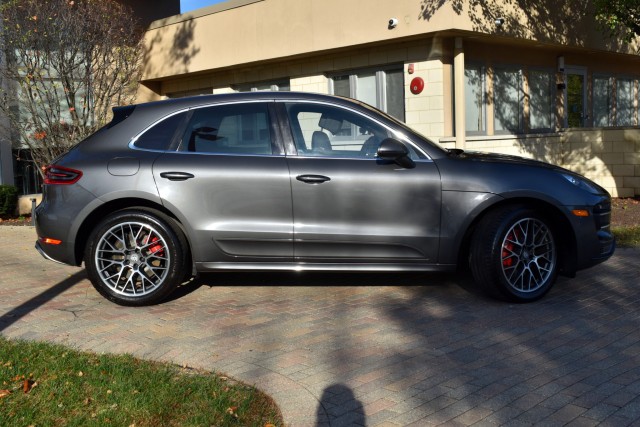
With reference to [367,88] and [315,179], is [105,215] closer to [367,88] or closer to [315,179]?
[315,179]

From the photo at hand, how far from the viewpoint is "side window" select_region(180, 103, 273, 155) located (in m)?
6.12

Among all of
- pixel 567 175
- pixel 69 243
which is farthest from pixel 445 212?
pixel 69 243

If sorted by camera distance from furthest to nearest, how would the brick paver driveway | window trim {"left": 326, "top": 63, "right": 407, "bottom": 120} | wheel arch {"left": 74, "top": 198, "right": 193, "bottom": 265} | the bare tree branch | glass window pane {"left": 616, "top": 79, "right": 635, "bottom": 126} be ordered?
glass window pane {"left": 616, "top": 79, "right": 635, "bottom": 126}
window trim {"left": 326, "top": 63, "right": 407, "bottom": 120}
the bare tree branch
wheel arch {"left": 74, "top": 198, "right": 193, "bottom": 265}
the brick paver driveway

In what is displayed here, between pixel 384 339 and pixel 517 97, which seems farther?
pixel 517 97

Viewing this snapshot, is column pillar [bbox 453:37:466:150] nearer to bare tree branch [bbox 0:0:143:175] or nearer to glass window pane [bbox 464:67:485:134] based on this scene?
glass window pane [bbox 464:67:485:134]

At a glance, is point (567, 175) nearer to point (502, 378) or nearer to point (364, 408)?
point (502, 378)

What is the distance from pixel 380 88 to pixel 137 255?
347 inches

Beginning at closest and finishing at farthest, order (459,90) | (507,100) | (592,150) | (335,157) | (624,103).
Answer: (335,157)
(459,90)
(592,150)
(507,100)
(624,103)

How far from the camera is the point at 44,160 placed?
1377 cm

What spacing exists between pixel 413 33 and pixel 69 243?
27.4 feet

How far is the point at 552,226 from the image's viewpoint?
609 centimetres

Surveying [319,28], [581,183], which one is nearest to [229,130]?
[581,183]

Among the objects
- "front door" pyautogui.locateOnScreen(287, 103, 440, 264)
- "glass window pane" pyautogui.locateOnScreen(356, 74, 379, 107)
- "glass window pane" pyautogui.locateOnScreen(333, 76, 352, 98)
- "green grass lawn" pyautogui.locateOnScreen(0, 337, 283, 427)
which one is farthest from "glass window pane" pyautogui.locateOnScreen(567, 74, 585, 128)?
"green grass lawn" pyautogui.locateOnScreen(0, 337, 283, 427)

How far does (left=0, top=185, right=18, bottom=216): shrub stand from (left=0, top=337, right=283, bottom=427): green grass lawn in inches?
403
